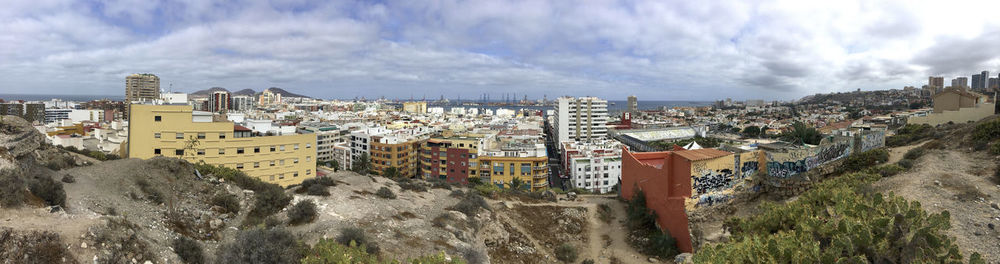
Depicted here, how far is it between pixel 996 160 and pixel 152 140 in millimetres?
31348

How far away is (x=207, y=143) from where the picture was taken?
22781 millimetres

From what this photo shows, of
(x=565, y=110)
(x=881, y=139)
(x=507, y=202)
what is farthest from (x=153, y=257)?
(x=565, y=110)

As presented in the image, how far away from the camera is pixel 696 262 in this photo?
6531 mm

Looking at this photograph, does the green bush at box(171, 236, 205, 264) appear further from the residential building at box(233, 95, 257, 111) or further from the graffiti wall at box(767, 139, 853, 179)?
the residential building at box(233, 95, 257, 111)

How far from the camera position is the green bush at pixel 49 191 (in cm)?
860

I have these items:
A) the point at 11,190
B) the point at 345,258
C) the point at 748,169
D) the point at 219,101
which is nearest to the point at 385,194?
the point at 11,190

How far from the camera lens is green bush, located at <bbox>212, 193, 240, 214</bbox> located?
12.3m

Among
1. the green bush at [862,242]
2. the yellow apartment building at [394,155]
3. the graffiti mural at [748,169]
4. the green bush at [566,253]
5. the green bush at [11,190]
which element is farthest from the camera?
the yellow apartment building at [394,155]

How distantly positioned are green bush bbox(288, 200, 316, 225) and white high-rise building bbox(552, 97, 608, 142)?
5634 cm

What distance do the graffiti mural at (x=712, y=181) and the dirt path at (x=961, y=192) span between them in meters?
3.65

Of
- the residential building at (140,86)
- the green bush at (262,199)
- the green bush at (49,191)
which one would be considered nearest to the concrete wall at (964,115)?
the green bush at (262,199)

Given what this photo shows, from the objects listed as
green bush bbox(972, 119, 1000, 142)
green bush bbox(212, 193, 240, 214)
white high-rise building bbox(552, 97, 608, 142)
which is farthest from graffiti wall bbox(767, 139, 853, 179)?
white high-rise building bbox(552, 97, 608, 142)

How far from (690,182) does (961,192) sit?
5.78m

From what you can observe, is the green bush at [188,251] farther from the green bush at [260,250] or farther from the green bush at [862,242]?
the green bush at [862,242]
